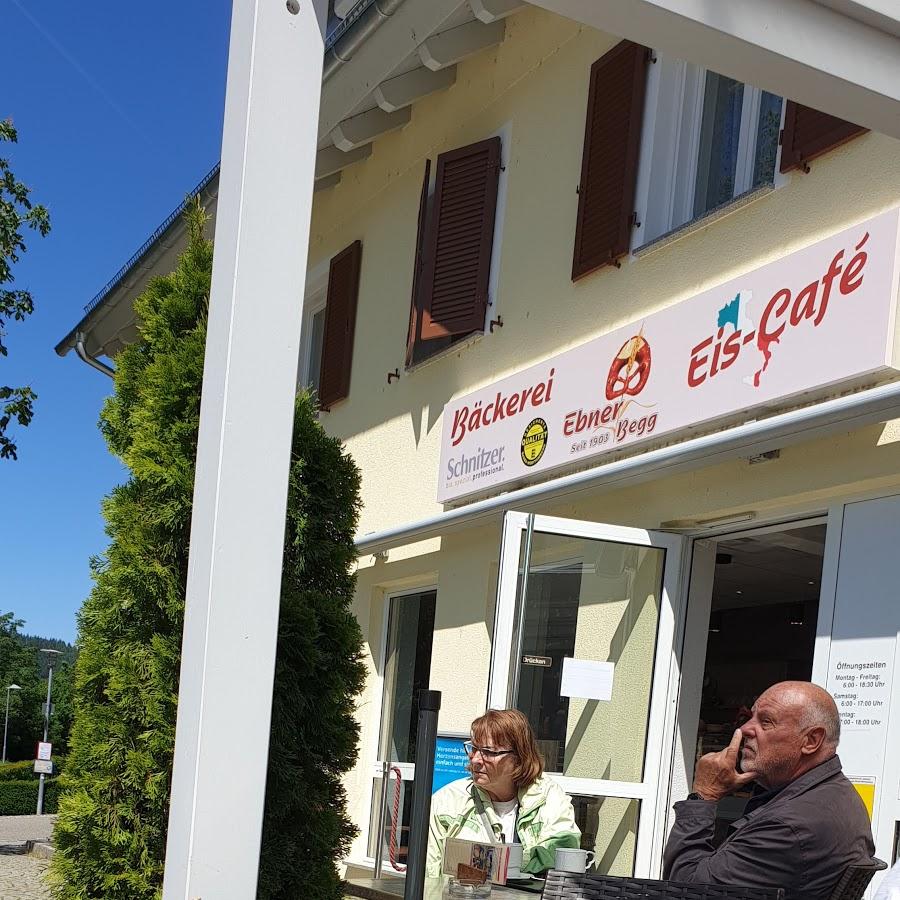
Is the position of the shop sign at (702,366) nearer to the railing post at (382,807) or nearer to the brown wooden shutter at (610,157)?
the brown wooden shutter at (610,157)

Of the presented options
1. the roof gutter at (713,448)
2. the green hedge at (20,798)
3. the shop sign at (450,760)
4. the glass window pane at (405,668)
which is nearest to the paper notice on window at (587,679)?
the roof gutter at (713,448)

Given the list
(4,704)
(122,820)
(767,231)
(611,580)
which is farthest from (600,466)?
(4,704)

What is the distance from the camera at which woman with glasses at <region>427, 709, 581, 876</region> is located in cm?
516

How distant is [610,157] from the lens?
7496 millimetres

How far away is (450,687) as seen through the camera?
28.8ft

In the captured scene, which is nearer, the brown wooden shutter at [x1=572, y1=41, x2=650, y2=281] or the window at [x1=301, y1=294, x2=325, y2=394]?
the brown wooden shutter at [x1=572, y1=41, x2=650, y2=281]

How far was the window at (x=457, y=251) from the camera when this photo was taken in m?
8.92

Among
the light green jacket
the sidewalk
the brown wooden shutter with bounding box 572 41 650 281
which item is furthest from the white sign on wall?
the sidewalk

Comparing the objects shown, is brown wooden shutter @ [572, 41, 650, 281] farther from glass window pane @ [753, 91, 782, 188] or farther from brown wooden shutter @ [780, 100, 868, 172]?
brown wooden shutter @ [780, 100, 868, 172]

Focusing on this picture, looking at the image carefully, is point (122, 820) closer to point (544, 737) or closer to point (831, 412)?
point (544, 737)

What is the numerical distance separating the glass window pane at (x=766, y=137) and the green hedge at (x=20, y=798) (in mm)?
33343

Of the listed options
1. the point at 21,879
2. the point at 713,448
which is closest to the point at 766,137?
the point at 713,448

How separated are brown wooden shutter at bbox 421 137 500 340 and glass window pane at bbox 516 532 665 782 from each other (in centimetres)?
245

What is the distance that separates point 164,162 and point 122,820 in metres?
59.8
